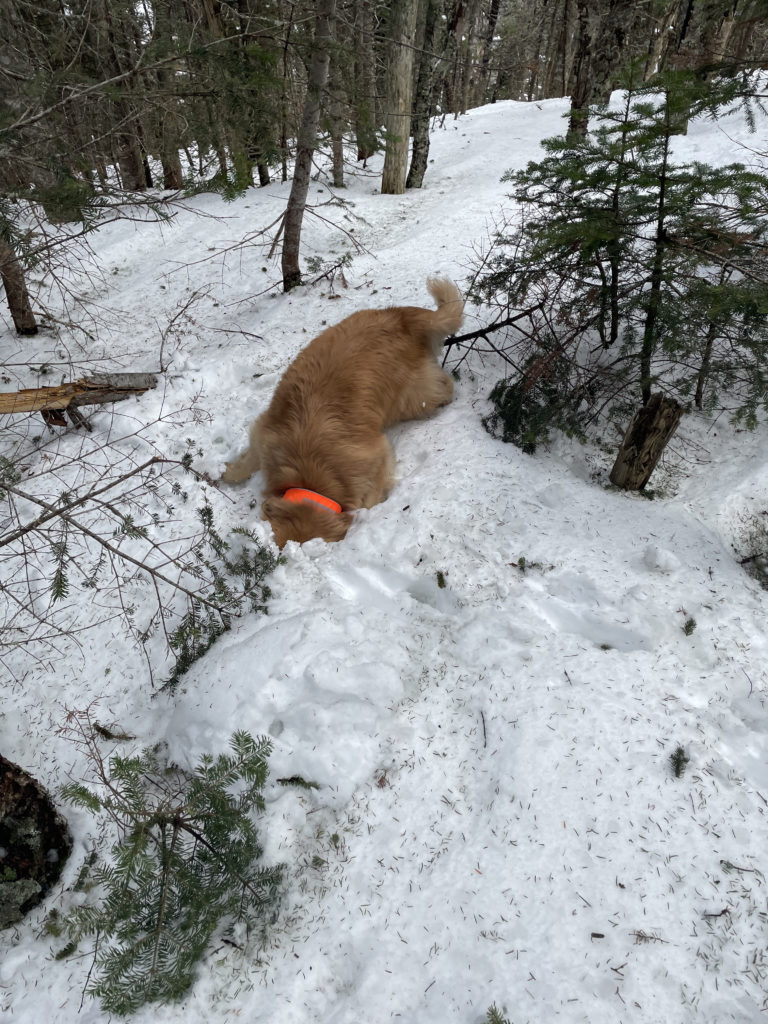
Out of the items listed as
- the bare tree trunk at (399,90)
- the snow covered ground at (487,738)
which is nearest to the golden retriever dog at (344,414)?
the snow covered ground at (487,738)

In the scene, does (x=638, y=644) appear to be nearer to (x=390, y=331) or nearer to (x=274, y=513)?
(x=274, y=513)

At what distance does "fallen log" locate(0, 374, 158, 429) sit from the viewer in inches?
183

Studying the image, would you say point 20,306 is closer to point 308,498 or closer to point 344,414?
point 344,414

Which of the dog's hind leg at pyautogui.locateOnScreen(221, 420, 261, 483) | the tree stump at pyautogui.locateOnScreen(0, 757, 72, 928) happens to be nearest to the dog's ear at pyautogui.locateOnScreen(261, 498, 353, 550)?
the dog's hind leg at pyautogui.locateOnScreen(221, 420, 261, 483)

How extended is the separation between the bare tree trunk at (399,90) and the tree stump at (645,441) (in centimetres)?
597

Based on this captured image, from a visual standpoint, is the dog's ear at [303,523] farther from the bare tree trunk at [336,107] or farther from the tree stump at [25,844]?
the bare tree trunk at [336,107]

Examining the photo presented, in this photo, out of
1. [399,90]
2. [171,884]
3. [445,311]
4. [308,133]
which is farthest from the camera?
[399,90]

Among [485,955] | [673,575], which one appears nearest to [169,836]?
[485,955]

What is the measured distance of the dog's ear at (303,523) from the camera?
11.7 feet

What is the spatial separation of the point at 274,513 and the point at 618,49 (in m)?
9.36

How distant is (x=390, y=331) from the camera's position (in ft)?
14.8

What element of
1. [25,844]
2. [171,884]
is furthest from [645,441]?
[25,844]

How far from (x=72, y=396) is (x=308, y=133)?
378cm

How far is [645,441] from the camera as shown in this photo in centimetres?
348
